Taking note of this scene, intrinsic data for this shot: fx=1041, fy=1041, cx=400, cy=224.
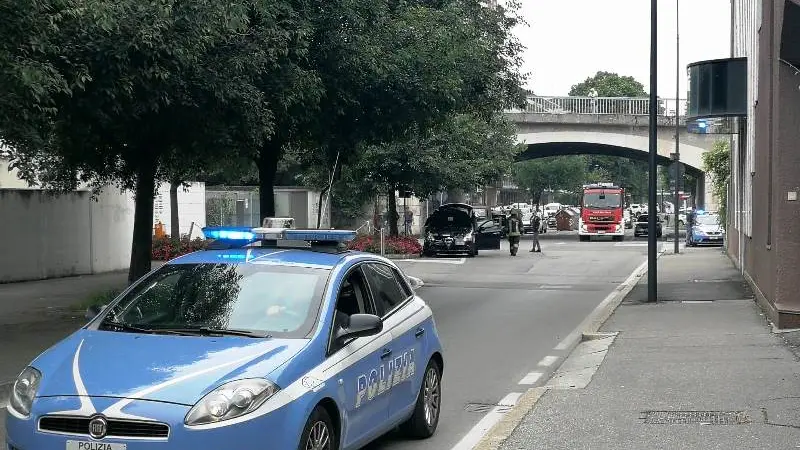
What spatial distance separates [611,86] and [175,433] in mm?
113826

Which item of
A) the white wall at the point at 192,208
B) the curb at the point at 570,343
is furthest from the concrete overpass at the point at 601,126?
the curb at the point at 570,343

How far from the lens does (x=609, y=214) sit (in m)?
54.5

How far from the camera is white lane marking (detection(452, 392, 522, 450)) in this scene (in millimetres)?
8094

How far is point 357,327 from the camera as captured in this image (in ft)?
21.6

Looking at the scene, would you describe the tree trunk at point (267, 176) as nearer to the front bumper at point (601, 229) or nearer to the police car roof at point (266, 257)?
the police car roof at point (266, 257)

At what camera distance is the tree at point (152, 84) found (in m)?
11.6

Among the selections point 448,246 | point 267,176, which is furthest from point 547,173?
point 267,176

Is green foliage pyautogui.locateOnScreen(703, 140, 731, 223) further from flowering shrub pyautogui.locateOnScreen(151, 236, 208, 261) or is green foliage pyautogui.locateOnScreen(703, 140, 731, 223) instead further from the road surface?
flowering shrub pyautogui.locateOnScreen(151, 236, 208, 261)

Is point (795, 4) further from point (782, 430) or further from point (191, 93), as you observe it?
point (191, 93)

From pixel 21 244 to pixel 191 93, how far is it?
11215mm

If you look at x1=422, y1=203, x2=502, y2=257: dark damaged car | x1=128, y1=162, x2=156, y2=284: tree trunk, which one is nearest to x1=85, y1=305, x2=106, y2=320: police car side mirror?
x1=128, y1=162, x2=156, y2=284: tree trunk

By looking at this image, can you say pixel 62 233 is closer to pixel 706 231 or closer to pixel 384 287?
pixel 384 287

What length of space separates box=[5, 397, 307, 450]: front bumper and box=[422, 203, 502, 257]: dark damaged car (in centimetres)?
3042

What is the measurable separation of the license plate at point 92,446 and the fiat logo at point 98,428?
40 mm
